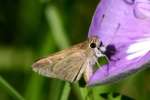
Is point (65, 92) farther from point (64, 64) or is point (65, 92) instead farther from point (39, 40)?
point (39, 40)

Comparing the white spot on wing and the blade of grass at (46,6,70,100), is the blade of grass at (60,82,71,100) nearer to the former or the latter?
the white spot on wing

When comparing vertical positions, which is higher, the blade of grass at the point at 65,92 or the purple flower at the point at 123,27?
the purple flower at the point at 123,27

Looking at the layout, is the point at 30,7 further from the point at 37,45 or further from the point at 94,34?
the point at 94,34

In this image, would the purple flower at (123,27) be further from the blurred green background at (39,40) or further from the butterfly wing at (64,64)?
the blurred green background at (39,40)

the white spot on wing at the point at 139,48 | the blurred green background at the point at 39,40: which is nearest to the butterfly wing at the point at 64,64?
the white spot on wing at the point at 139,48

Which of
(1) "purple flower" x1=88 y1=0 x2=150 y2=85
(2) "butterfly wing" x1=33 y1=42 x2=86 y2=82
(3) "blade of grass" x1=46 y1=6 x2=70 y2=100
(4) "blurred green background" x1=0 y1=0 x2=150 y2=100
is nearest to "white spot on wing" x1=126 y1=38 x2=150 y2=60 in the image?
(1) "purple flower" x1=88 y1=0 x2=150 y2=85

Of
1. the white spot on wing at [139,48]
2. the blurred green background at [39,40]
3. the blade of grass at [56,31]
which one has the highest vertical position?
the white spot on wing at [139,48]
